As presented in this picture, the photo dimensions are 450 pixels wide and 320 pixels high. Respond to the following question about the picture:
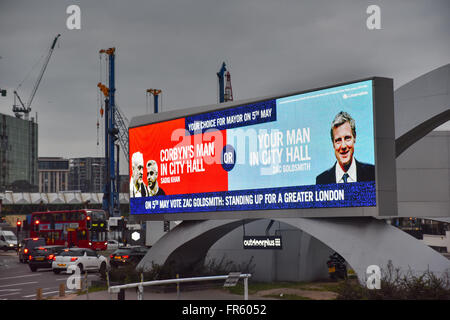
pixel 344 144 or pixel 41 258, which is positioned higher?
pixel 344 144

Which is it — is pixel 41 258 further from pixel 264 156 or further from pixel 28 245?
pixel 264 156

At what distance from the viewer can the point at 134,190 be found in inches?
1265

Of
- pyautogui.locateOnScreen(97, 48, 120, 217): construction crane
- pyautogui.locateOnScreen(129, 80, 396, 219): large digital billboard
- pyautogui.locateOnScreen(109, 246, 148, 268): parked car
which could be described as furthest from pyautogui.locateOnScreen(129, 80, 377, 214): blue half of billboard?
pyautogui.locateOnScreen(97, 48, 120, 217): construction crane

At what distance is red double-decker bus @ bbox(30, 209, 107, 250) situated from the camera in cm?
6159

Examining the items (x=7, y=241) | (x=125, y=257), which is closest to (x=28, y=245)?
(x=125, y=257)

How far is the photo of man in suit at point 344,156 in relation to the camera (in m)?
22.2

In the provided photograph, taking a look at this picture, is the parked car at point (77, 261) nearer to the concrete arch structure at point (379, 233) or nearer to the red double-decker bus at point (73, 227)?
the concrete arch structure at point (379, 233)

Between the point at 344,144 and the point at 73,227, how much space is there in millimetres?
44131

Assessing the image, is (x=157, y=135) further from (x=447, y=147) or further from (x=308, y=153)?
(x=447, y=147)

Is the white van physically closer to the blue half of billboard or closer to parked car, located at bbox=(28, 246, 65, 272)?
parked car, located at bbox=(28, 246, 65, 272)

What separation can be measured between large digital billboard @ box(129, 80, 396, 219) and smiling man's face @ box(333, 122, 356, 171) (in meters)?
0.03

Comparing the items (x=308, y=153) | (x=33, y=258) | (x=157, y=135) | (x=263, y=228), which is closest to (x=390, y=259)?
(x=308, y=153)

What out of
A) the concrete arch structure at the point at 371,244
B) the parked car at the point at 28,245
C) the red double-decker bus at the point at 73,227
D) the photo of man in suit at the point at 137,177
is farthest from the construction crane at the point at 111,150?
the concrete arch structure at the point at 371,244

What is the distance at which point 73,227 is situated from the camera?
6234cm
